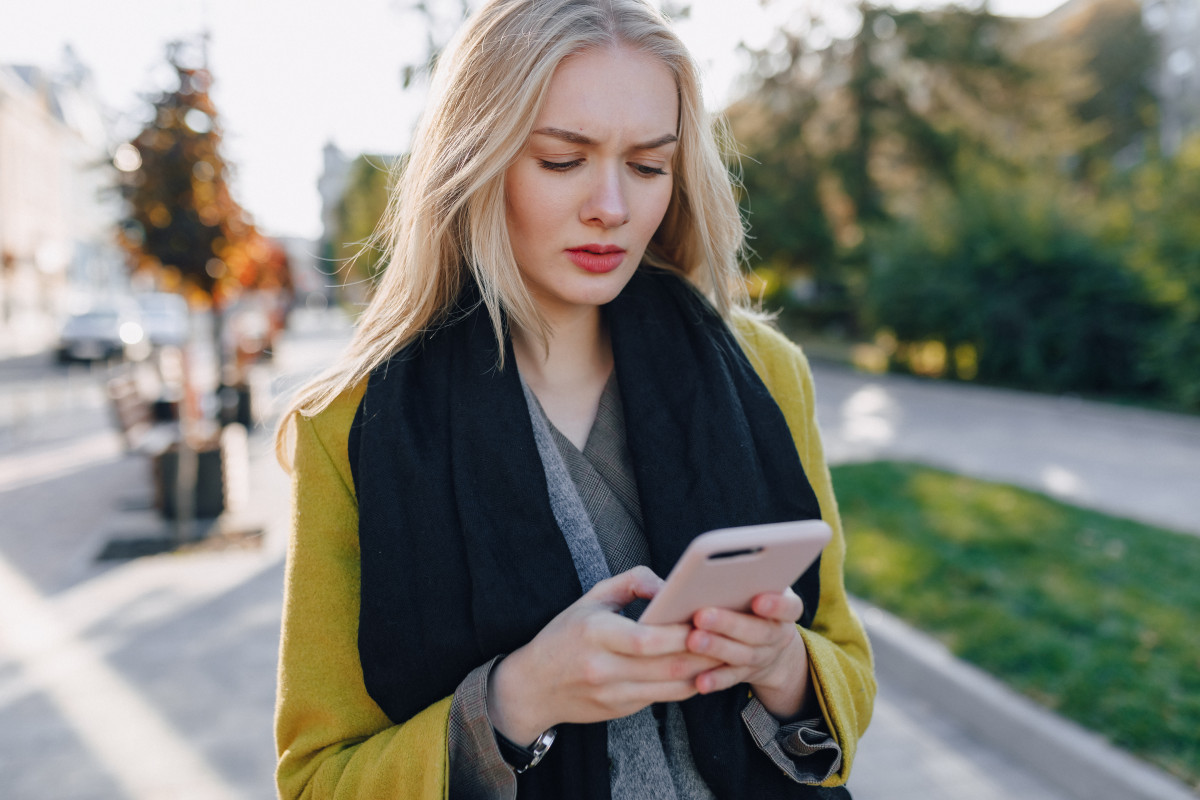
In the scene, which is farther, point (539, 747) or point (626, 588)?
point (539, 747)

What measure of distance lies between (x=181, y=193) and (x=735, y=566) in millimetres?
8455

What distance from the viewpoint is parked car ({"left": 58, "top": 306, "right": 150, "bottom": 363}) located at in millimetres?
22469

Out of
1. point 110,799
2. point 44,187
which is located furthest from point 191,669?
point 44,187

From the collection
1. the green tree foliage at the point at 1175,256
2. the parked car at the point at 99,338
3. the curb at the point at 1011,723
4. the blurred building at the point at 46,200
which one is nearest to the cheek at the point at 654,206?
the curb at the point at 1011,723

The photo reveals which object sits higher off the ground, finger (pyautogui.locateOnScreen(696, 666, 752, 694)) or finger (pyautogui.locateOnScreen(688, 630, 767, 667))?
finger (pyautogui.locateOnScreen(688, 630, 767, 667))

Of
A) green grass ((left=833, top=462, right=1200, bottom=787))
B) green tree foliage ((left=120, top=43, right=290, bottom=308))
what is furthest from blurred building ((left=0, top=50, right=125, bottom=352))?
green grass ((left=833, top=462, right=1200, bottom=787))

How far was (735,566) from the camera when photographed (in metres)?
1.02

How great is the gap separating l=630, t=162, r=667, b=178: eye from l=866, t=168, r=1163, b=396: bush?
45.8 feet

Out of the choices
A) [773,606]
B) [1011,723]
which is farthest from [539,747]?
[1011,723]

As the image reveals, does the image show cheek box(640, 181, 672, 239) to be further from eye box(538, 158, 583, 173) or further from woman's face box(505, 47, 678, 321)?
eye box(538, 158, 583, 173)

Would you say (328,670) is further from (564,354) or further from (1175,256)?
(1175,256)

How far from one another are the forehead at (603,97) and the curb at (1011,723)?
311 centimetres

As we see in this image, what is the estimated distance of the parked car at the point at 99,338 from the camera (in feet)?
73.7

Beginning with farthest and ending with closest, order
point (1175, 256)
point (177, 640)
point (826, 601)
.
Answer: point (1175, 256) → point (177, 640) → point (826, 601)
